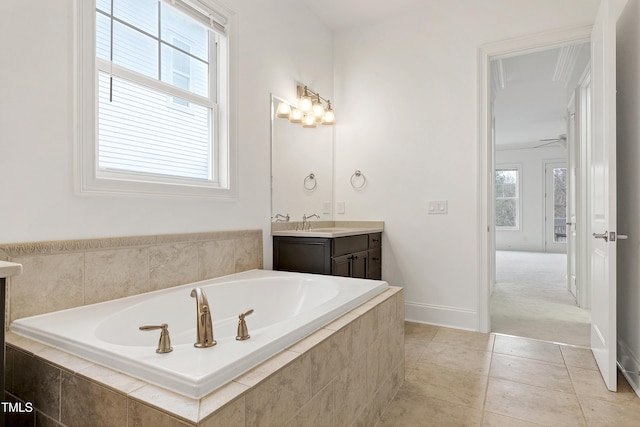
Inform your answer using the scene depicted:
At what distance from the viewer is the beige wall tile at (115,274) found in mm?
1645

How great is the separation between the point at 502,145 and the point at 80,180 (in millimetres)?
9342

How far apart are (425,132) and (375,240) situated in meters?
1.04

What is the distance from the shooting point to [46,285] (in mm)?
1490

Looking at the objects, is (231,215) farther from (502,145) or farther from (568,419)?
(502,145)

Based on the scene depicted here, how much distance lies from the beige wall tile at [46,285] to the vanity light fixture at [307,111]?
1.82 m

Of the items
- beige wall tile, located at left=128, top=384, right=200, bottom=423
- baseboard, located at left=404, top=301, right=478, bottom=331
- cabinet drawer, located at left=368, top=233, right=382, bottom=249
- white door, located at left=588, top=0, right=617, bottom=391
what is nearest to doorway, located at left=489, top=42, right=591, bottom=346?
baseboard, located at left=404, top=301, right=478, bottom=331

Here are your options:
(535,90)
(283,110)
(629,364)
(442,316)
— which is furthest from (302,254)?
(535,90)

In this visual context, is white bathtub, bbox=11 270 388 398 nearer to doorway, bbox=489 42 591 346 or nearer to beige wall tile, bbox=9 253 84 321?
beige wall tile, bbox=9 253 84 321

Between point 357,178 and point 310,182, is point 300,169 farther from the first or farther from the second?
point 357,178

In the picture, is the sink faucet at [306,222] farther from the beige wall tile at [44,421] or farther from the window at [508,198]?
the window at [508,198]

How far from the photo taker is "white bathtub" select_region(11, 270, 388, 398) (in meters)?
0.98

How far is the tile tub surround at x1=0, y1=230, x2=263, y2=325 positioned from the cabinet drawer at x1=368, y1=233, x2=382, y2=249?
1256mm

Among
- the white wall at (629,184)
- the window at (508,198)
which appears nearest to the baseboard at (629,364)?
the white wall at (629,184)

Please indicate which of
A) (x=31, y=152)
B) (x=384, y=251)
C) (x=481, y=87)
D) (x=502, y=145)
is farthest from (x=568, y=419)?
(x=502, y=145)
